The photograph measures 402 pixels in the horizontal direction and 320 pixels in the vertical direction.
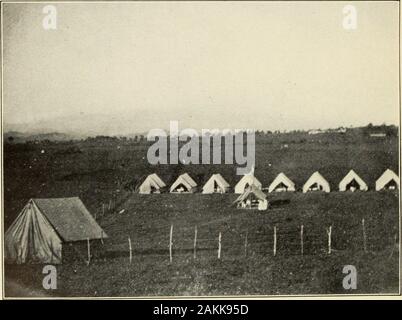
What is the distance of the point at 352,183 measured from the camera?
335 centimetres

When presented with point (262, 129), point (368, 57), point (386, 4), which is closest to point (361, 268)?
point (262, 129)

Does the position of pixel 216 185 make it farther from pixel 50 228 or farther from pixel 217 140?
pixel 50 228

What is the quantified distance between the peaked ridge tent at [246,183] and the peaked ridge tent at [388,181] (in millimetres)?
696

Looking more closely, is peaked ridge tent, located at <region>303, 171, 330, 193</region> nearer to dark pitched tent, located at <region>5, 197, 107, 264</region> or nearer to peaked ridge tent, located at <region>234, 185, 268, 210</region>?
peaked ridge tent, located at <region>234, 185, 268, 210</region>

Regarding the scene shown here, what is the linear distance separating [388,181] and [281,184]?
63cm

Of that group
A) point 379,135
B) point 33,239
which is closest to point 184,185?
point 33,239

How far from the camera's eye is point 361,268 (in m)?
3.36

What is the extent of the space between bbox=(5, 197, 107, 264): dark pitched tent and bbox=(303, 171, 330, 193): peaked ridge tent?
1.23 metres

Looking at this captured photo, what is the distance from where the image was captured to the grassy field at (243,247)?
11.0 feet

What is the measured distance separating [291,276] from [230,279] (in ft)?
1.18

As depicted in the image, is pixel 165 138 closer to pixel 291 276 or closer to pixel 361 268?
pixel 291 276

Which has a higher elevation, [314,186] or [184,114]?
[184,114]
